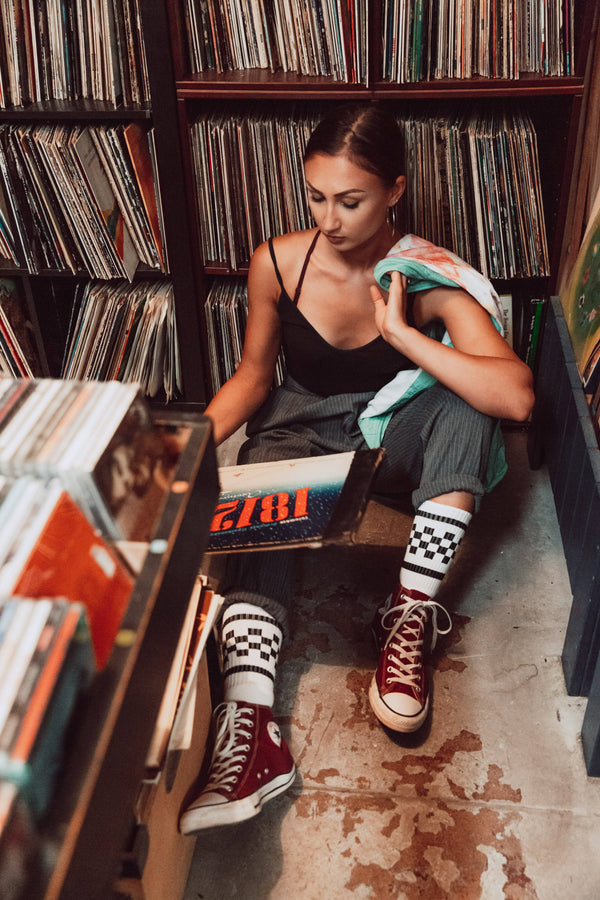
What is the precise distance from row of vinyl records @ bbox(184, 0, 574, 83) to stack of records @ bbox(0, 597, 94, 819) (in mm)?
1523

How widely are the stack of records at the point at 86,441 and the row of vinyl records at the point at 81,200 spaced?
1.25 metres

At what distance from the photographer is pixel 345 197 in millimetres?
1479

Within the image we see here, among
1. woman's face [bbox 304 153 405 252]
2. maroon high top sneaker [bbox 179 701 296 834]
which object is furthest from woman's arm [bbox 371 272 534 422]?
maroon high top sneaker [bbox 179 701 296 834]

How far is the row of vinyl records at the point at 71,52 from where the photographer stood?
1.77 metres

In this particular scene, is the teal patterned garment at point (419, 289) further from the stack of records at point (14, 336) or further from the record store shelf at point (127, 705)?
the stack of records at point (14, 336)

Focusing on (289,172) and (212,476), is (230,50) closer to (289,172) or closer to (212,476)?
(289,172)

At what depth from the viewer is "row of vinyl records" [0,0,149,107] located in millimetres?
1766

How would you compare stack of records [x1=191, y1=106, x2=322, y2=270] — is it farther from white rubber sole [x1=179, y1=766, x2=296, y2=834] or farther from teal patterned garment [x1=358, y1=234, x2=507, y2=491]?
white rubber sole [x1=179, y1=766, x2=296, y2=834]

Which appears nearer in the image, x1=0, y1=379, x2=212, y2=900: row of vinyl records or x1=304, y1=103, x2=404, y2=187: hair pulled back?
x1=0, y1=379, x2=212, y2=900: row of vinyl records

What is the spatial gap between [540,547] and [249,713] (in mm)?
860

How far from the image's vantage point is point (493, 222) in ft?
6.36

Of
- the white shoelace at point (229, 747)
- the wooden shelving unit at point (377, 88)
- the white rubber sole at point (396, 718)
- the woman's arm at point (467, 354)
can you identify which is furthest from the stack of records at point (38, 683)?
the wooden shelving unit at point (377, 88)

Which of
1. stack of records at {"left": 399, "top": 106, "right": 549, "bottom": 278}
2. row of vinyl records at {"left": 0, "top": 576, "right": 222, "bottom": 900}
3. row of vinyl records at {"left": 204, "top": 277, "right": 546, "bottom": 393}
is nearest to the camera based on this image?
row of vinyl records at {"left": 0, "top": 576, "right": 222, "bottom": 900}

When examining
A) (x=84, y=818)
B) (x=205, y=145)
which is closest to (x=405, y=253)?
(x=205, y=145)
